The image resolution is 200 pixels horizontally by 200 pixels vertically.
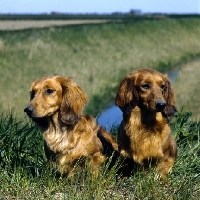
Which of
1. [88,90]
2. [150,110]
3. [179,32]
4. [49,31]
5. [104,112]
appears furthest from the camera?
[179,32]

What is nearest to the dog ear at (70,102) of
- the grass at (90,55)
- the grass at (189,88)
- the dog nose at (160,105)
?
the dog nose at (160,105)

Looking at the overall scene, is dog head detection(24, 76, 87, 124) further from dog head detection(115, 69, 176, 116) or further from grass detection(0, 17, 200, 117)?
grass detection(0, 17, 200, 117)

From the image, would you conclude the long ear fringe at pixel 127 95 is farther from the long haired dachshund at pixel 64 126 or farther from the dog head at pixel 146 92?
the long haired dachshund at pixel 64 126

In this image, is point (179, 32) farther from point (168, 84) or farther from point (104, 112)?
A: point (168, 84)

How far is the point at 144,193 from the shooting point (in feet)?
17.2

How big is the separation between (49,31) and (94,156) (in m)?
26.5

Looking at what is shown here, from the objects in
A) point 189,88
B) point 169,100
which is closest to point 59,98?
point 169,100

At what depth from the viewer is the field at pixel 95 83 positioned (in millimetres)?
5438

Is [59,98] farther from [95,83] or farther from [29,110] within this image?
[95,83]

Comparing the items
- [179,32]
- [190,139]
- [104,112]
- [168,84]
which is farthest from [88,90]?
[179,32]

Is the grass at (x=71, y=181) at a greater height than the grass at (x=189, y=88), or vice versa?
the grass at (x=71, y=181)

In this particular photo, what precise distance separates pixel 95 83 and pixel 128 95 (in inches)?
693

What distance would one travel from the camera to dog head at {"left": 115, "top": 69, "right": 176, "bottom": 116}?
5.68 metres

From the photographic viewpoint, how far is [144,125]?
234 inches
